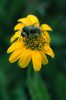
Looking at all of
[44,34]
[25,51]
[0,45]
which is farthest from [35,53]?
[0,45]

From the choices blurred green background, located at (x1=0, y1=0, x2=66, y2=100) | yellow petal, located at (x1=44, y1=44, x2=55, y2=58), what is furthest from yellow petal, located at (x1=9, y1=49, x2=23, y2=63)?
blurred green background, located at (x1=0, y1=0, x2=66, y2=100)

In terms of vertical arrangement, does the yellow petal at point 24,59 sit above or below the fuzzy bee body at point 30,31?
below

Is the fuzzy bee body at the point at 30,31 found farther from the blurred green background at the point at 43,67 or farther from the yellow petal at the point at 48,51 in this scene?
the blurred green background at the point at 43,67

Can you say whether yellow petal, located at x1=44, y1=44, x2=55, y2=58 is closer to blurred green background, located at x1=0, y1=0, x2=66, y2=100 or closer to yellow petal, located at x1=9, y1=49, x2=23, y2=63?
yellow petal, located at x1=9, y1=49, x2=23, y2=63

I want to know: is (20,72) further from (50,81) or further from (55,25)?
(55,25)

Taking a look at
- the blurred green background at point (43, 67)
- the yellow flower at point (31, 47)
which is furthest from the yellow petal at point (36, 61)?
the blurred green background at point (43, 67)

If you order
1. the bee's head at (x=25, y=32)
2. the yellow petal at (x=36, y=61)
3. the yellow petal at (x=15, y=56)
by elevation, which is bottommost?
the yellow petal at (x=36, y=61)

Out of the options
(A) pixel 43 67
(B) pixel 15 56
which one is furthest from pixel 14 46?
(A) pixel 43 67
